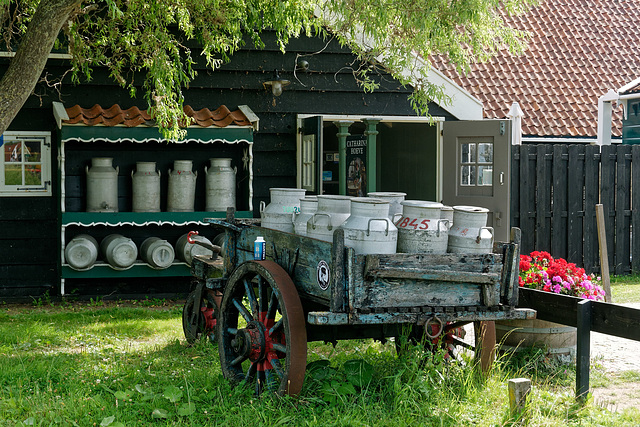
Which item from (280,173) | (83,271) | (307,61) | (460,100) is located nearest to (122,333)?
(83,271)

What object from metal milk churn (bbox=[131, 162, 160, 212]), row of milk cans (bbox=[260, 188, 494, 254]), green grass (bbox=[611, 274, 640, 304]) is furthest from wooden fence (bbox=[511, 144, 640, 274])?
row of milk cans (bbox=[260, 188, 494, 254])

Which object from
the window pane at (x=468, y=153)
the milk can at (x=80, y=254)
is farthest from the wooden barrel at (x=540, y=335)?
the milk can at (x=80, y=254)

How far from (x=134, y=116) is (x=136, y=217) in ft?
3.65

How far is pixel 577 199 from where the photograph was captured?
34.6ft

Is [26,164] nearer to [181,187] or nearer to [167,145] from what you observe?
[167,145]

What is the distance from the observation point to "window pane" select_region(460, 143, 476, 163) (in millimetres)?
9328

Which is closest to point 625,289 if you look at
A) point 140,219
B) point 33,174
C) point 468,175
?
point 468,175

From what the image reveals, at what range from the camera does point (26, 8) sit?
8344 mm

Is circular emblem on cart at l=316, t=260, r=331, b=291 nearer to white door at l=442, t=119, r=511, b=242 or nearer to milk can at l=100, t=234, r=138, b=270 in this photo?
milk can at l=100, t=234, r=138, b=270

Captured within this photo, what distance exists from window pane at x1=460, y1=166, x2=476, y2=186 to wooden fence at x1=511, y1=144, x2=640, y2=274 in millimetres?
1166

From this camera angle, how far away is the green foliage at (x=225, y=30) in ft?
23.7

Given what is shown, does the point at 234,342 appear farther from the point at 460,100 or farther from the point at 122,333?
the point at 460,100

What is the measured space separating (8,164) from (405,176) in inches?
204

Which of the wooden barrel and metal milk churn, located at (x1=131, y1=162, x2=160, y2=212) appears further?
metal milk churn, located at (x1=131, y1=162, x2=160, y2=212)
